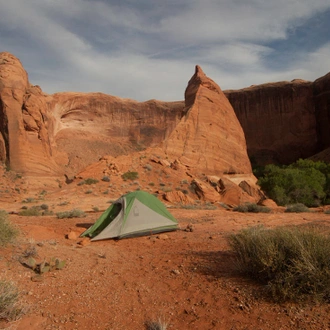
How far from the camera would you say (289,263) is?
11.8 ft

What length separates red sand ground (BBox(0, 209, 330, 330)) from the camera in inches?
128

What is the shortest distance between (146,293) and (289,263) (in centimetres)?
184

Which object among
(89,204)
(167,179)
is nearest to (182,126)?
(167,179)

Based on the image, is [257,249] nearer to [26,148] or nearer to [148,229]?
[148,229]

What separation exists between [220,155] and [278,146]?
2851 cm

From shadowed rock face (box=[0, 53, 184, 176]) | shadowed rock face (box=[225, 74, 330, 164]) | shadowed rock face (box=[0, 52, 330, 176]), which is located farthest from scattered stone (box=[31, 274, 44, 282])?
shadowed rock face (box=[225, 74, 330, 164])

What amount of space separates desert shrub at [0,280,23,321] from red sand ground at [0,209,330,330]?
90mm

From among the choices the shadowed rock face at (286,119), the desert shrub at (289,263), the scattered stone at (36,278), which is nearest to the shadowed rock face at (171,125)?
the shadowed rock face at (286,119)

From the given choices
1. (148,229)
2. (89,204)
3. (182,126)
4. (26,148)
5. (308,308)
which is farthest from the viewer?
(26,148)

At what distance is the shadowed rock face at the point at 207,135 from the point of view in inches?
1061

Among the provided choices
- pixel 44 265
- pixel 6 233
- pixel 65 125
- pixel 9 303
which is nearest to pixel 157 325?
pixel 9 303

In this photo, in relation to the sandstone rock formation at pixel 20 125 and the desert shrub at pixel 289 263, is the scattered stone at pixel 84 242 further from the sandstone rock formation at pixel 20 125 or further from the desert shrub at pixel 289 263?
the sandstone rock formation at pixel 20 125

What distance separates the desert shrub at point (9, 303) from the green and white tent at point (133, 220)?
3.93m

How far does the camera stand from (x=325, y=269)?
323cm
